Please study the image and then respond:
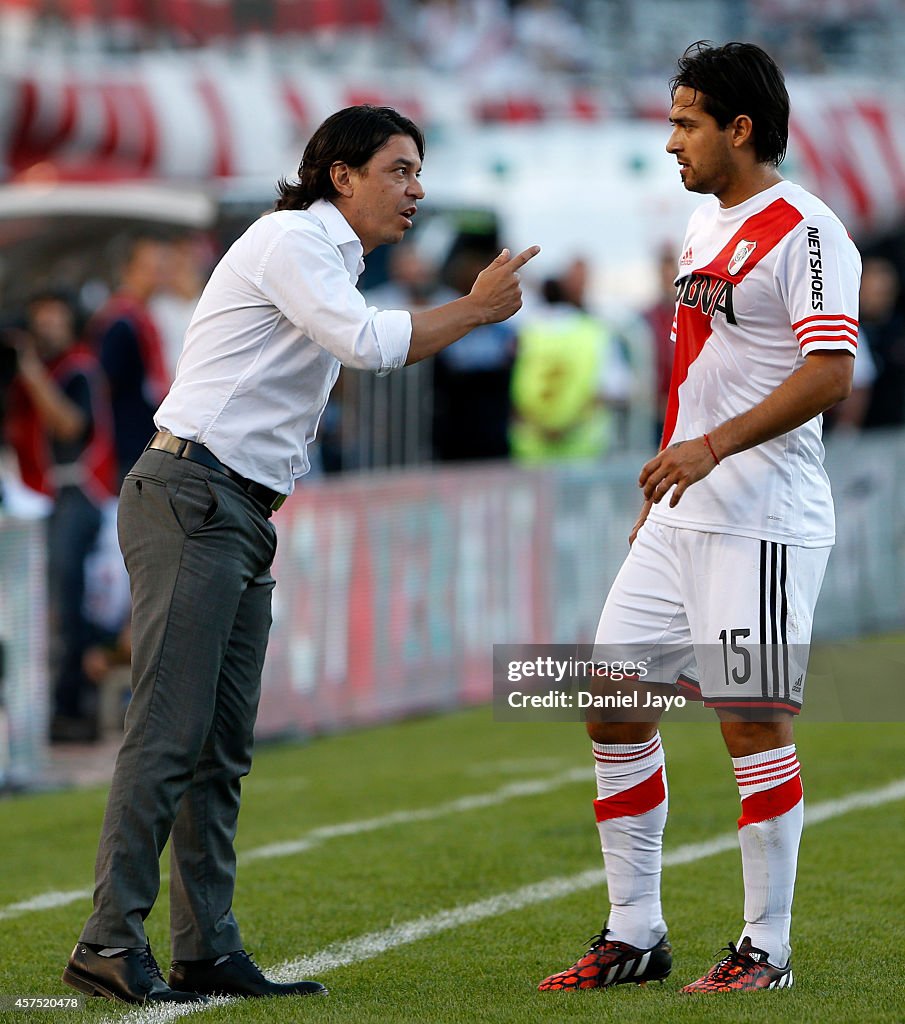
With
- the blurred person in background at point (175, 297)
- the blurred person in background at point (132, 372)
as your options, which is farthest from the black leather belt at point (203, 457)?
the blurred person in background at point (175, 297)

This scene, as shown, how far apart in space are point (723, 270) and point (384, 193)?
2.78 feet

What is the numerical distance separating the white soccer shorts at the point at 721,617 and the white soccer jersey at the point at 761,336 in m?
0.06

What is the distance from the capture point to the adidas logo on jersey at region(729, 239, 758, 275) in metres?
4.73

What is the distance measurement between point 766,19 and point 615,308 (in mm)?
15997

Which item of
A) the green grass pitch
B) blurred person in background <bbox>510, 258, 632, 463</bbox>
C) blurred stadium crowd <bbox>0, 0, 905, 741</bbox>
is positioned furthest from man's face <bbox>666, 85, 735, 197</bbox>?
blurred person in background <bbox>510, 258, 632, 463</bbox>

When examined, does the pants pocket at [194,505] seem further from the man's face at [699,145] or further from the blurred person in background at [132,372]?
the blurred person in background at [132,372]

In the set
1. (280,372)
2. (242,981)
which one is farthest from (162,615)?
(242,981)

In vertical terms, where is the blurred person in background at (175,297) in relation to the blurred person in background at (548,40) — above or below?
below

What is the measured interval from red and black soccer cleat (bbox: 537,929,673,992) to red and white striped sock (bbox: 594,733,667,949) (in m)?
0.02

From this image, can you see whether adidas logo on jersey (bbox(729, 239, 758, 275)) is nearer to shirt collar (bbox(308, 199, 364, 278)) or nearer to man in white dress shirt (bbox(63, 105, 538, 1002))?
man in white dress shirt (bbox(63, 105, 538, 1002))

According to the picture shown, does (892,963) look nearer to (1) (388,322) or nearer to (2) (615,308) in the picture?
(1) (388,322)

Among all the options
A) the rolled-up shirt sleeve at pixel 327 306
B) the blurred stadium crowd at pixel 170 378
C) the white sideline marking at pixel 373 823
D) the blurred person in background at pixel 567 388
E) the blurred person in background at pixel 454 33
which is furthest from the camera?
the blurred person in background at pixel 454 33

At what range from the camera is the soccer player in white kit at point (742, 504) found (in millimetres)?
4641

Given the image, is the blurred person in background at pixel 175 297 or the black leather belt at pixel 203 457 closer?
the black leather belt at pixel 203 457
